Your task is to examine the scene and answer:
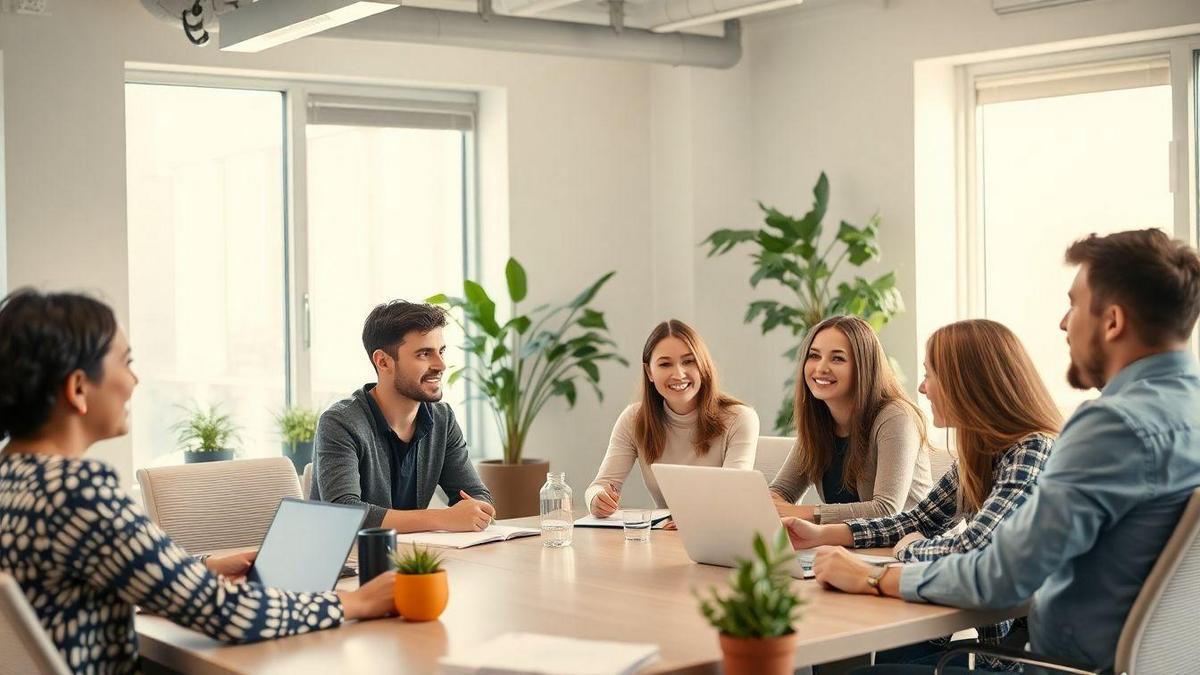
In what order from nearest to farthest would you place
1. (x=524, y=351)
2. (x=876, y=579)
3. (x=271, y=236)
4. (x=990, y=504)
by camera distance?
(x=876, y=579) → (x=990, y=504) → (x=271, y=236) → (x=524, y=351)

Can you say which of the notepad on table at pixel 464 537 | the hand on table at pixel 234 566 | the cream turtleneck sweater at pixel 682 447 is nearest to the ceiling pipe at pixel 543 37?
the cream turtleneck sweater at pixel 682 447

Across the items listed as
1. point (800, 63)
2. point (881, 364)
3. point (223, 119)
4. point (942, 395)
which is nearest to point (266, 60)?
point (223, 119)

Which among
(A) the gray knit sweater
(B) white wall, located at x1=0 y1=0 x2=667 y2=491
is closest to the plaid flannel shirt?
(A) the gray knit sweater

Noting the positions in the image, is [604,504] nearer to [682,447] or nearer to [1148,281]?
[682,447]

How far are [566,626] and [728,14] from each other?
3.61m

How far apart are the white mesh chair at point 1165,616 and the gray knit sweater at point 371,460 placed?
172 cm

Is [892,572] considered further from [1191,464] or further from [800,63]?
[800,63]

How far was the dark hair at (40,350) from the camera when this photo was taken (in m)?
2.06

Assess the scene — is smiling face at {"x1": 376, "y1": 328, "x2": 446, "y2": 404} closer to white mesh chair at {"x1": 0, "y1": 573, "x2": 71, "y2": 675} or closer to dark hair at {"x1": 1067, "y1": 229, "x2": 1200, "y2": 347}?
white mesh chair at {"x1": 0, "y1": 573, "x2": 71, "y2": 675}

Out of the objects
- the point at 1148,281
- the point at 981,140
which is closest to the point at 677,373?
the point at 1148,281

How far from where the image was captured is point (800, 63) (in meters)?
6.50

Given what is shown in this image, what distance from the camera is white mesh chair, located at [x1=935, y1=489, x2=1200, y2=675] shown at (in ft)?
7.44

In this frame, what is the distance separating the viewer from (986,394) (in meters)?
2.80

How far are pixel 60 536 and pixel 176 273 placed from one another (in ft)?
13.0
